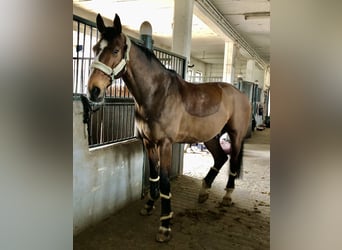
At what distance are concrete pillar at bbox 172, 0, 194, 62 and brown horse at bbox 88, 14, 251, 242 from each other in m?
1.04

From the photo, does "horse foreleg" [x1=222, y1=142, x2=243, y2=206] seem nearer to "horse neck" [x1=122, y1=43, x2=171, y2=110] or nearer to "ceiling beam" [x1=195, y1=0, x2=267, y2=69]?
"horse neck" [x1=122, y1=43, x2=171, y2=110]

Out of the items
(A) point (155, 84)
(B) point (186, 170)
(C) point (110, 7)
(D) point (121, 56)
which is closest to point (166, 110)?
(A) point (155, 84)

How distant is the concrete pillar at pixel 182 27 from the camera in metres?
3.29

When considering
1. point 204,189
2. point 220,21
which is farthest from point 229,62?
point 204,189

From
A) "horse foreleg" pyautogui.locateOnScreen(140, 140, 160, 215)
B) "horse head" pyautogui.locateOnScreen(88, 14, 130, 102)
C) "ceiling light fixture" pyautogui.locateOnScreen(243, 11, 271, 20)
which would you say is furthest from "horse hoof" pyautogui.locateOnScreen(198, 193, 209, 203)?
"ceiling light fixture" pyautogui.locateOnScreen(243, 11, 271, 20)

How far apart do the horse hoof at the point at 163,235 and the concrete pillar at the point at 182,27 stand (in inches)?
86.4

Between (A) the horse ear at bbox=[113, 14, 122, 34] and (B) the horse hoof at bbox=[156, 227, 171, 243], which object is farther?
(B) the horse hoof at bbox=[156, 227, 171, 243]

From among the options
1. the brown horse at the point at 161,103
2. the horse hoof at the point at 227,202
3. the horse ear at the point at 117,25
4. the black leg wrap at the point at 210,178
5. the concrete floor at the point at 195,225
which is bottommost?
the concrete floor at the point at 195,225

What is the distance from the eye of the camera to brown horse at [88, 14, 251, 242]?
1545mm

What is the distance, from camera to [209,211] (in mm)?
2254

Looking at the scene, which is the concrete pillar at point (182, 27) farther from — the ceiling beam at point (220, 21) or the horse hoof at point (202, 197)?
the horse hoof at point (202, 197)

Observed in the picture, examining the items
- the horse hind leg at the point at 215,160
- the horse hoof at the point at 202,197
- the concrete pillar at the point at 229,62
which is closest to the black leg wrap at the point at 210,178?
the horse hind leg at the point at 215,160
